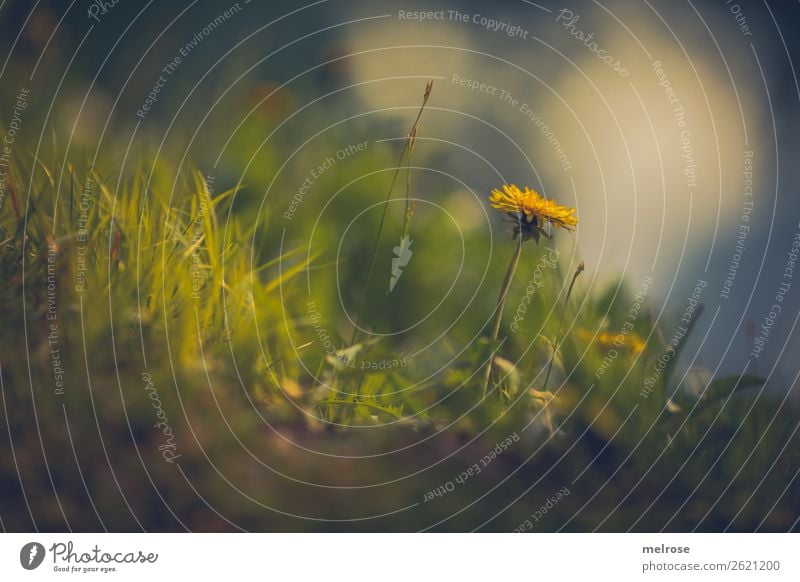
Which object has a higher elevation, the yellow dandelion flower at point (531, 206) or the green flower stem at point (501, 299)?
the yellow dandelion flower at point (531, 206)

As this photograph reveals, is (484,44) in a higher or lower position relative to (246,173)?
higher

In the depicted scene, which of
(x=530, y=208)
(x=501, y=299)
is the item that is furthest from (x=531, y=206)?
(x=501, y=299)

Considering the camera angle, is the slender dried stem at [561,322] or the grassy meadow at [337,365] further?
the slender dried stem at [561,322]

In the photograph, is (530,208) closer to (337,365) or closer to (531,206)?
(531,206)

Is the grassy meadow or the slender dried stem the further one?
the slender dried stem

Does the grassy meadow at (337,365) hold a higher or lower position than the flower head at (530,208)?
lower

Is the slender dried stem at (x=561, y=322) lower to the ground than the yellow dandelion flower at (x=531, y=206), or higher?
lower
